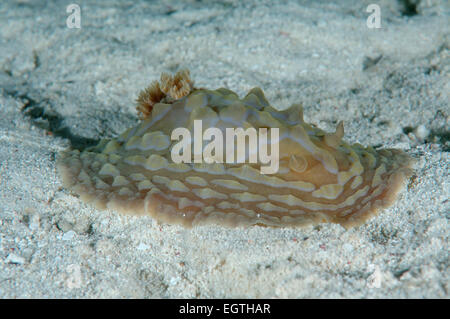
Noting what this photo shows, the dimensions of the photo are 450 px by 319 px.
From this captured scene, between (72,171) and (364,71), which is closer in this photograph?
(72,171)

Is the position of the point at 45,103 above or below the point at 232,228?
above

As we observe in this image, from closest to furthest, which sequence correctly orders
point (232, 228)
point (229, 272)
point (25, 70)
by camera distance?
1. point (229, 272)
2. point (232, 228)
3. point (25, 70)

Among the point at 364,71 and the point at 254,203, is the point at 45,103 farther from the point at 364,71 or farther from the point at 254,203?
the point at 364,71

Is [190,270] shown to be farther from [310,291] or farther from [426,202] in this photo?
[426,202]
